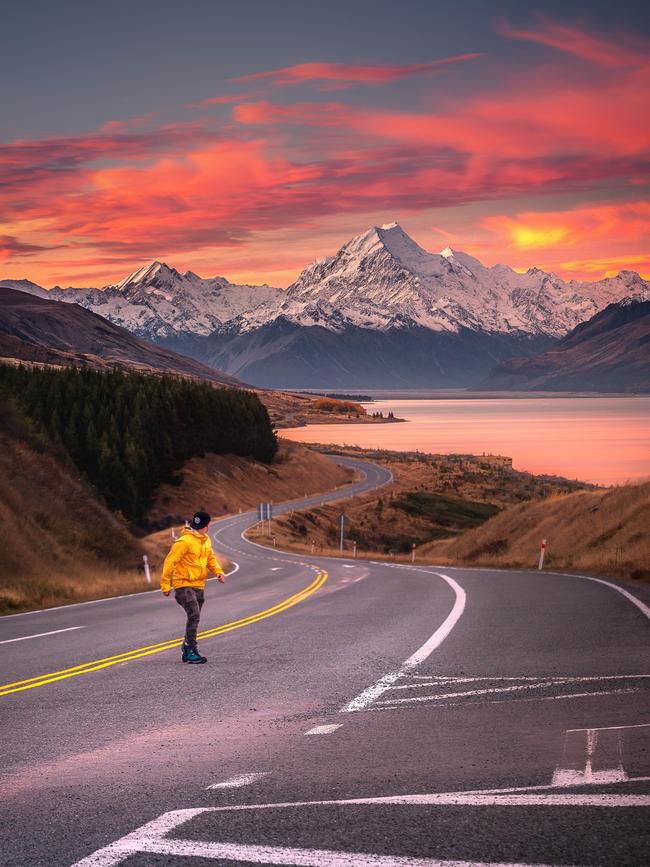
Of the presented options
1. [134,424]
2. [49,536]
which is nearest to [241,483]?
[134,424]

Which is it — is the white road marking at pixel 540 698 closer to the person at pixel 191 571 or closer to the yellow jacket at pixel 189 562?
the person at pixel 191 571

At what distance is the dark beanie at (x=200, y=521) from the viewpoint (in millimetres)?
11983

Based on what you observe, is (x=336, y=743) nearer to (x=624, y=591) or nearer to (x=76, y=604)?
(x=624, y=591)

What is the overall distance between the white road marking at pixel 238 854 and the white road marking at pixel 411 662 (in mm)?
3739

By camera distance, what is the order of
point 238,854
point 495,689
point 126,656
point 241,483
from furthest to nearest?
1. point 241,483
2. point 126,656
3. point 495,689
4. point 238,854

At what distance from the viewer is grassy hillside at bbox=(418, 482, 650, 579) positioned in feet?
84.9

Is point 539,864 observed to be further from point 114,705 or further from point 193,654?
point 193,654

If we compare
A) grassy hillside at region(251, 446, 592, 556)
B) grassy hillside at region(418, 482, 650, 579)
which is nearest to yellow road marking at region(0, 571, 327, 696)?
grassy hillside at region(418, 482, 650, 579)

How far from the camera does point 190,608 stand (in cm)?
1211

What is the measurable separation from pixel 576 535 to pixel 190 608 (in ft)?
76.0

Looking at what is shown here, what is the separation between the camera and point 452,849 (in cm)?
526

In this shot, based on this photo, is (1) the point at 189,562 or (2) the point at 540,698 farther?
(1) the point at 189,562

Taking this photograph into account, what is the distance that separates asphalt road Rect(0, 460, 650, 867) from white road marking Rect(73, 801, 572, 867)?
2cm

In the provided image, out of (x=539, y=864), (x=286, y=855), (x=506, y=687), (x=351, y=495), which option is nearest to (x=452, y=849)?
(x=539, y=864)
